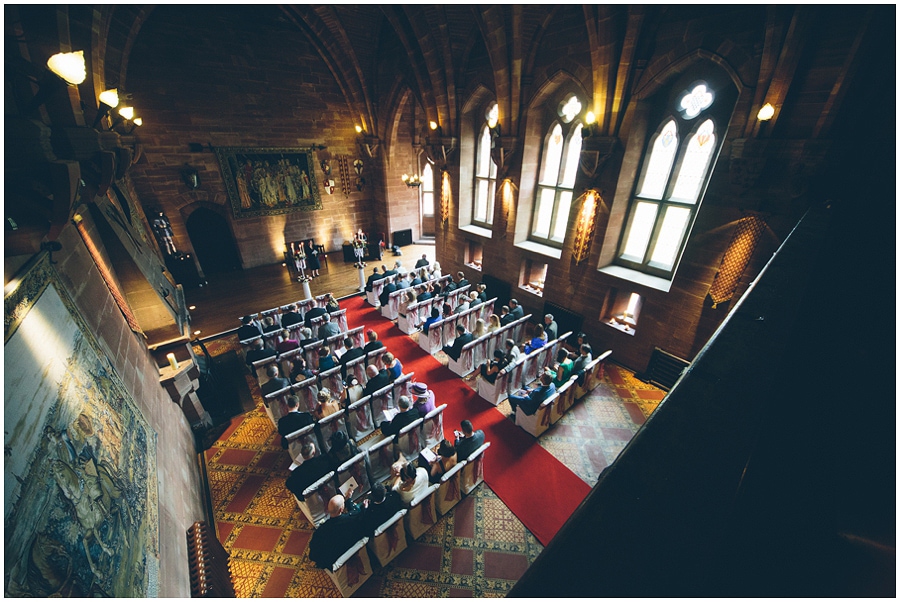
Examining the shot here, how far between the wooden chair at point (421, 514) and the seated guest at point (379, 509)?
247 millimetres

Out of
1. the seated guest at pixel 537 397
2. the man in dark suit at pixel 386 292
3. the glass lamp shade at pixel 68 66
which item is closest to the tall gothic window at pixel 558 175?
the seated guest at pixel 537 397

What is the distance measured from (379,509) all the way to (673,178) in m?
8.34

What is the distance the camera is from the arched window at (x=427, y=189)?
16375 millimetres

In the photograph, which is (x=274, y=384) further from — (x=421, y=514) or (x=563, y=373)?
(x=563, y=373)

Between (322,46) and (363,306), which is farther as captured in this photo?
(322,46)

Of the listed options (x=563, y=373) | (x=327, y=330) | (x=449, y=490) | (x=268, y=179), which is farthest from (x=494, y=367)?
(x=268, y=179)

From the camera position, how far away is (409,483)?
4359 millimetres

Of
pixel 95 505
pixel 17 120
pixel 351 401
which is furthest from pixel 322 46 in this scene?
pixel 95 505

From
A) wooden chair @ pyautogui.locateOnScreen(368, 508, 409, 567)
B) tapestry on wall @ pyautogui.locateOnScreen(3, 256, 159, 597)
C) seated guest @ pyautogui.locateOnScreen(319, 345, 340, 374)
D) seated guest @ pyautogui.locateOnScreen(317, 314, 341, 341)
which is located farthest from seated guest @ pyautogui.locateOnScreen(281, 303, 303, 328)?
wooden chair @ pyautogui.locateOnScreen(368, 508, 409, 567)

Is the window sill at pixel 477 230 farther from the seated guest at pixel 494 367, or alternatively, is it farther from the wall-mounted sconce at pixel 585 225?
the seated guest at pixel 494 367

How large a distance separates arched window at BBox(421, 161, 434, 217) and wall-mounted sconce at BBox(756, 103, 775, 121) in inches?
507

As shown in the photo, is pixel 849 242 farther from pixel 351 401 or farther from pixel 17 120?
pixel 351 401

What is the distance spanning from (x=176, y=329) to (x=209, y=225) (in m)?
7.91

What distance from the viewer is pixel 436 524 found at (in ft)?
15.9
